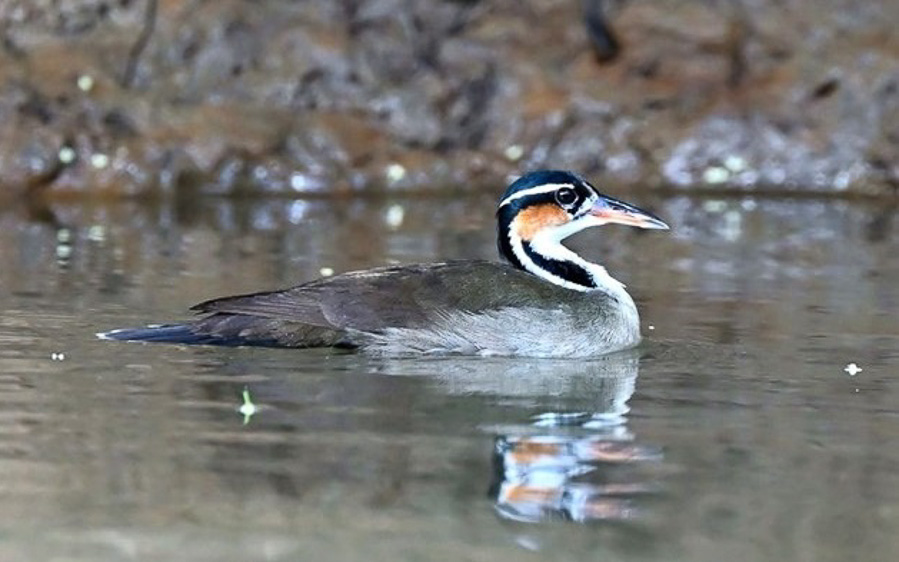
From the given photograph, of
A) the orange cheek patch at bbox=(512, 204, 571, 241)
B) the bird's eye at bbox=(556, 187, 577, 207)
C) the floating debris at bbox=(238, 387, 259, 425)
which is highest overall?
the bird's eye at bbox=(556, 187, 577, 207)

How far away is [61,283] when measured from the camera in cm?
1104

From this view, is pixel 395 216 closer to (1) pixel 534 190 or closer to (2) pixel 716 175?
(2) pixel 716 175

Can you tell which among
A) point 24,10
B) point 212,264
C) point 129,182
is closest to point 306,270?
point 212,264

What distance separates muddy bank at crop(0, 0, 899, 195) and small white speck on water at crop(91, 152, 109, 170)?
138 mm

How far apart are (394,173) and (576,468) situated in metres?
11.7

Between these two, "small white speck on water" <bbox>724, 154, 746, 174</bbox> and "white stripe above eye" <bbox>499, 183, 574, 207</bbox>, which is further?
"small white speck on water" <bbox>724, 154, 746, 174</bbox>

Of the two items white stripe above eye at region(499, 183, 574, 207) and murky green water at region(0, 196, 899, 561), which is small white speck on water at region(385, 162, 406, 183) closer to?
murky green water at region(0, 196, 899, 561)

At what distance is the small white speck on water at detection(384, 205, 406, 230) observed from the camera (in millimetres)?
15312

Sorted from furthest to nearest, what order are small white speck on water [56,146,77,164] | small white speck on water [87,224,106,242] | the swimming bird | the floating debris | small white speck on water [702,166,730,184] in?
1. small white speck on water [702,166,730,184]
2. small white speck on water [56,146,77,164]
3. small white speck on water [87,224,106,242]
4. the swimming bird
5. the floating debris

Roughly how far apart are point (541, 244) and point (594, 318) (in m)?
0.73

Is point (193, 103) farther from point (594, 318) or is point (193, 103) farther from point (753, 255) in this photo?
point (594, 318)

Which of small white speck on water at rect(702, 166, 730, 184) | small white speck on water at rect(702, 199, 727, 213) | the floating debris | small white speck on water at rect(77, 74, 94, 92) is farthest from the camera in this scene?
small white speck on water at rect(702, 166, 730, 184)

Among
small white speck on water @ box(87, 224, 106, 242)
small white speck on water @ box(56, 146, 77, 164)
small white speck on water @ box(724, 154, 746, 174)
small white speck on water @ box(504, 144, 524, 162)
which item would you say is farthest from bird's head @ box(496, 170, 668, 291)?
small white speck on water @ box(724, 154, 746, 174)

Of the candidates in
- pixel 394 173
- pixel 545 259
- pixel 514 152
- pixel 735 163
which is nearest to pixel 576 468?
pixel 545 259
